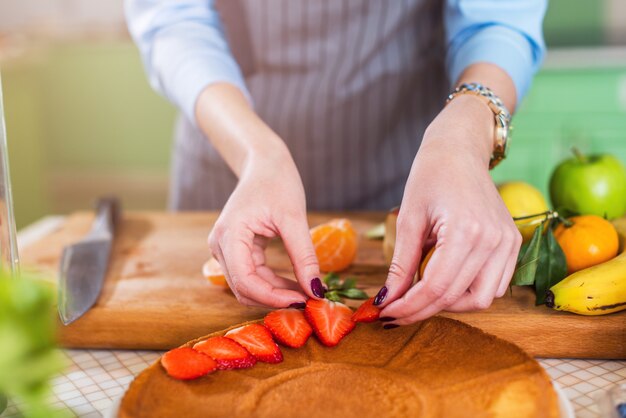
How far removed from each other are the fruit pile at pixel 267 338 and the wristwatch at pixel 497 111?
0.34 meters

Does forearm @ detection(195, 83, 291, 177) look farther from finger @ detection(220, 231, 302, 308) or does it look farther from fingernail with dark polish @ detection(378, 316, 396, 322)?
fingernail with dark polish @ detection(378, 316, 396, 322)

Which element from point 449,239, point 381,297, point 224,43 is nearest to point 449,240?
point 449,239

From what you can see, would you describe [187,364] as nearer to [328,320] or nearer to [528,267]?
[328,320]

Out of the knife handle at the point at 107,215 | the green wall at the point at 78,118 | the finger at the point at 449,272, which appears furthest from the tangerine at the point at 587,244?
the green wall at the point at 78,118

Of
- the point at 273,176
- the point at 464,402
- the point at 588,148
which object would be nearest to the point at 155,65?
the point at 273,176

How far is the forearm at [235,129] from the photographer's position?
1030 mm

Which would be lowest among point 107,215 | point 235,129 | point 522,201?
point 107,215

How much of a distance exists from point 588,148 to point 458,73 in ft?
5.54

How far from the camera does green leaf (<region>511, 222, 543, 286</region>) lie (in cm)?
99

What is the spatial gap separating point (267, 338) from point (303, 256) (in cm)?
12

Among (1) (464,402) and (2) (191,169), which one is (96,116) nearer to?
(2) (191,169)

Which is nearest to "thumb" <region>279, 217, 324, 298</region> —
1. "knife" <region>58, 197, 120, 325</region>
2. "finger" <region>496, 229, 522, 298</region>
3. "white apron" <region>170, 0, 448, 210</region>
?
"finger" <region>496, 229, 522, 298</region>

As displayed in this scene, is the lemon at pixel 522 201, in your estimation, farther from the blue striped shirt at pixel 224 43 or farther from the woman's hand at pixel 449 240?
the woman's hand at pixel 449 240

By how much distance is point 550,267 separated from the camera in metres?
0.99
